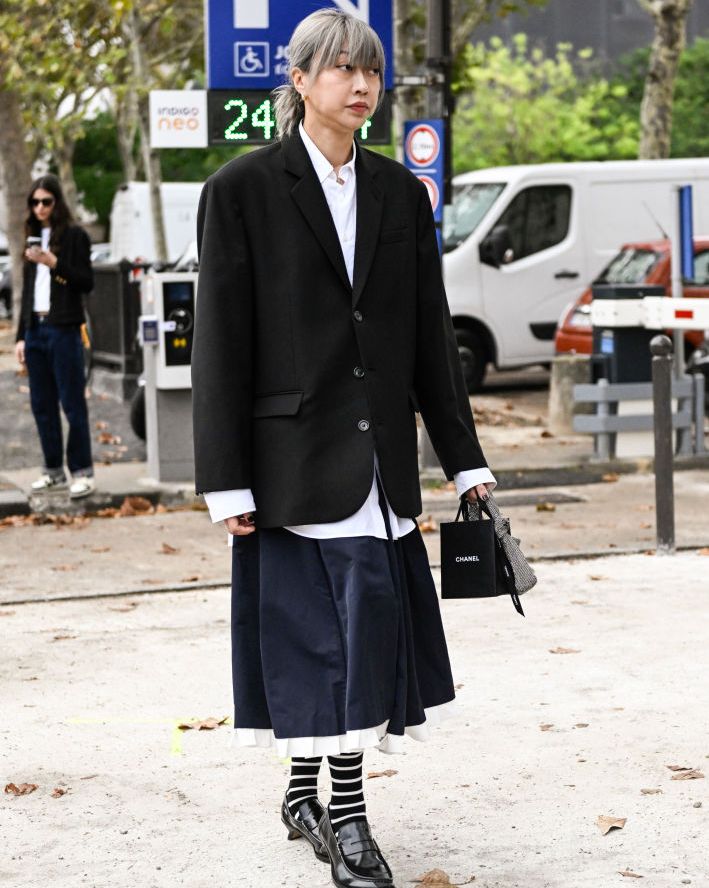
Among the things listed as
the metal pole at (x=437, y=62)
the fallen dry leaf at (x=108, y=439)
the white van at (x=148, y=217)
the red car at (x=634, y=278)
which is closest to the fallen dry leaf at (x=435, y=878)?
the metal pole at (x=437, y=62)

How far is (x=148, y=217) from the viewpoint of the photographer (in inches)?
1235

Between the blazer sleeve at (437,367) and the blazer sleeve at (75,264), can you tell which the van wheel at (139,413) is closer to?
the blazer sleeve at (75,264)

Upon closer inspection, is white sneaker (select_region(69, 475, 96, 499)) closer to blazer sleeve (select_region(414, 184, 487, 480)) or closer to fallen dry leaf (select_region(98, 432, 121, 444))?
fallen dry leaf (select_region(98, 432, 121, 444))

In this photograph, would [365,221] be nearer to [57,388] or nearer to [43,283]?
[43,283]

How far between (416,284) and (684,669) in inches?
98.6

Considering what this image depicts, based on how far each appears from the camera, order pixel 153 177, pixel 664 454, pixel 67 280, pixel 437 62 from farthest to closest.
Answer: pixel 153 177 → pixel 437 62 → pixel 67 280 → pixel 664 454

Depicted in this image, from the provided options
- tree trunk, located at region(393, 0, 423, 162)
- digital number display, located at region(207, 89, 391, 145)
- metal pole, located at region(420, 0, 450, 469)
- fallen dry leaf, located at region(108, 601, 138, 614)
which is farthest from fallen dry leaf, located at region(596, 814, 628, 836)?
tree trunk, located at region(393, 0, 423, 162)

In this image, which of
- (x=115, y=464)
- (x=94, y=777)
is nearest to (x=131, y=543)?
(x=115, y=464)

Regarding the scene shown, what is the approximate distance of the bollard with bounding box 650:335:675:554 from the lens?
830 cm

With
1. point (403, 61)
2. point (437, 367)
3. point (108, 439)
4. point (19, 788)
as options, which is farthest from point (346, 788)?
point (403, 61)

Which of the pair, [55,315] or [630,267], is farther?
[630,267]

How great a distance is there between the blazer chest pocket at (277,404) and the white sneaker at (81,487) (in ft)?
22.1

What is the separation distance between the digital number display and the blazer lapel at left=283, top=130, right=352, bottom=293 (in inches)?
261

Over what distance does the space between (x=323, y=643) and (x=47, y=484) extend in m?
7.12
